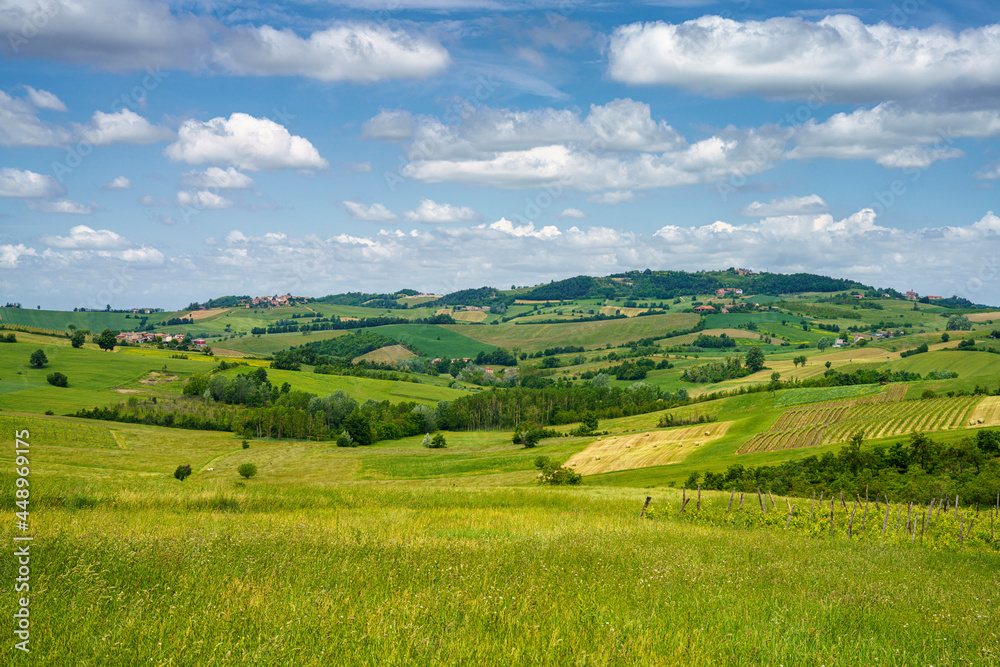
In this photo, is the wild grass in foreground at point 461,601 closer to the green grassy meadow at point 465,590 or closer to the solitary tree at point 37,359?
the green grassy meadow at point 465,590

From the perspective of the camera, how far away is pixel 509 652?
5895mm

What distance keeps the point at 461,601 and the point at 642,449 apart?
3188 inches

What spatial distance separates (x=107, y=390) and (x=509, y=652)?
5185 inches

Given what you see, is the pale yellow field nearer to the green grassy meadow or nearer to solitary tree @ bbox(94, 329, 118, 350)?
the green grassy meadow

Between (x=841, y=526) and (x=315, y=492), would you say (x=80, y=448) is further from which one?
(x=841, y=526)

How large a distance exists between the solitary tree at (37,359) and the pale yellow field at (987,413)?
5824 inches

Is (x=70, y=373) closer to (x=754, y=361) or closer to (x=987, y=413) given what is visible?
(x=987, y=413)

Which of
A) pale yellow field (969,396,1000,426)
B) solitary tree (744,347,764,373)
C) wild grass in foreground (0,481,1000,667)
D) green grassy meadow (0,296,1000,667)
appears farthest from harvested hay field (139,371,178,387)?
solitary tree (744,347,764,373)

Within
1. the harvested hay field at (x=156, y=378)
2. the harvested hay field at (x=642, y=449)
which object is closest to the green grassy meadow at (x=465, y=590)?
the harvested hay field at (x=642, y=449)

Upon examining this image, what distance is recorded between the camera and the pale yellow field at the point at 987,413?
221 feet

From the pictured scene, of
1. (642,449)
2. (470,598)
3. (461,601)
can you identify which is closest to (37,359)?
(642,449)

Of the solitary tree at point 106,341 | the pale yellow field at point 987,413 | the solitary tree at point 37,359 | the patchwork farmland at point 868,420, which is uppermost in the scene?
the solitary tree at point 106,341

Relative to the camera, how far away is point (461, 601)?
727 centimetres

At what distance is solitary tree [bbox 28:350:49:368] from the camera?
118m
